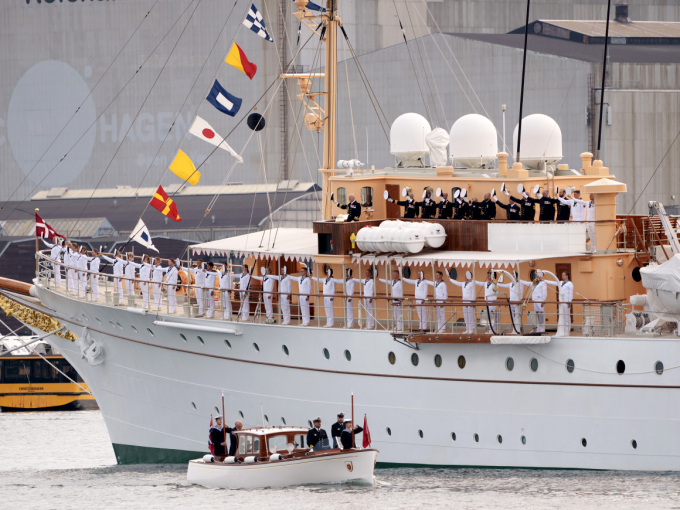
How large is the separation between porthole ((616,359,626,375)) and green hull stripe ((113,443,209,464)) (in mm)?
10462

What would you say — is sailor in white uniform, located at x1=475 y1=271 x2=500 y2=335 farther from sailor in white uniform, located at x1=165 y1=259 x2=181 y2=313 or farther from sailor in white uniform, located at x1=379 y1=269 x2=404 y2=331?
sailor in white uniform, located at x1=165 y1=259 x2=181 y2=313

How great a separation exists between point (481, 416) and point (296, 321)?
5.12 m

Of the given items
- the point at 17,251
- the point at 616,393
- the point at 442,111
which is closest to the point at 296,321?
the point at 616,393

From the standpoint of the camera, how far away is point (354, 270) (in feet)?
83.5

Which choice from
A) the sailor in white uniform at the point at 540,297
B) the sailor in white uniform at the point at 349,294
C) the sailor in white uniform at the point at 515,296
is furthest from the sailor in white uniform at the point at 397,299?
the sailor in white uniform at the point at 540,297

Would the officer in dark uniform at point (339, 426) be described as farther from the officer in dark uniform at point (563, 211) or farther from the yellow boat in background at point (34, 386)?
the yellow boat in background at point (34, 386)

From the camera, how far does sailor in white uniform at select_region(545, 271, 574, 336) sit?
73.0 ft

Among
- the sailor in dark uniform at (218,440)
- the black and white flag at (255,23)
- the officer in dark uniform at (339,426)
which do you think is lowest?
Answer: the sailor in dark uniform at (218,440)

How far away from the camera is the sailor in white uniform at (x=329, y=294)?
24188 mm

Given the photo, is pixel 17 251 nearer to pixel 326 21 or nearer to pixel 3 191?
pixel 3 191

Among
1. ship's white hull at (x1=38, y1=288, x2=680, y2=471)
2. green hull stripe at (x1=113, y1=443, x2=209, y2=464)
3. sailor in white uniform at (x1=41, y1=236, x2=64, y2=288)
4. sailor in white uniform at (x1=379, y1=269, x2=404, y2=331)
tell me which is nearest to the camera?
ship's white hull at (x1=38, y1=288, x2=680, y2=471)

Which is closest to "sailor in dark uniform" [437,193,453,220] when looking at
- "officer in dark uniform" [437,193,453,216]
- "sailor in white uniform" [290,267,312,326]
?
"officer in dark uniform" [437,193,453,216]

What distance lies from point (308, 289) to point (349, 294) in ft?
3.46

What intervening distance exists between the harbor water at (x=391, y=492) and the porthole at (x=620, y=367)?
2025 millimetres
